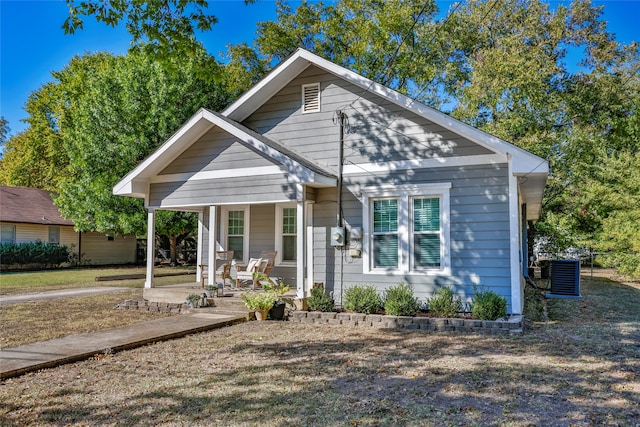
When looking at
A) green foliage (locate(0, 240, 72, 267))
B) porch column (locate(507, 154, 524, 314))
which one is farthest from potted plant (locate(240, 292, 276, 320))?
green foliage (locate(0, 240, 72, 267))

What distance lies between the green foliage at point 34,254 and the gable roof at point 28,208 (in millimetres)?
1435

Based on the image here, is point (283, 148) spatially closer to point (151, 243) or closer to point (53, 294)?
point (151, 243)

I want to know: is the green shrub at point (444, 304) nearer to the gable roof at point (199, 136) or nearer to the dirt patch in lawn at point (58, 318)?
the gable roof at point (199, 136)

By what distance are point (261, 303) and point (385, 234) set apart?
301 centimetres

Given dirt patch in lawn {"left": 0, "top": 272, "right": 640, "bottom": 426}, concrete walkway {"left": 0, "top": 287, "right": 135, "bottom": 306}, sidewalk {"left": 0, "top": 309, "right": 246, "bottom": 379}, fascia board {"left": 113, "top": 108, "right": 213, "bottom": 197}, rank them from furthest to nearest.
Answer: concrete walkway {"left": 0, "top": 287, "right": 135, "bottom": 306} → fascia board {"left": 113, "top": 108, "right": 213, "bottom": 197} → sidewalk {"left": 0, "top": 309, "right": 246, "bottom": 379} → dirt patch in lawn {"left": 0, "top": 272, "right": 640, "bottom": 426}

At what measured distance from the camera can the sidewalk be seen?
5.57 metres

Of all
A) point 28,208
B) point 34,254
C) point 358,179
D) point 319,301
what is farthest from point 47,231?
point 358,179

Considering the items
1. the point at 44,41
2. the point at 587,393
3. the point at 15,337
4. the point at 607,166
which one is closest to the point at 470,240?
the point at 587,393

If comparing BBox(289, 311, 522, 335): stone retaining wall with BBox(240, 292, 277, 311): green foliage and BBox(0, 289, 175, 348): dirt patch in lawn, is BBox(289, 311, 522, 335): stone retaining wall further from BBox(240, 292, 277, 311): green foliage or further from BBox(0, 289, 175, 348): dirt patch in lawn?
BBox(0, 289, 175, 348): dirt patch in lawn

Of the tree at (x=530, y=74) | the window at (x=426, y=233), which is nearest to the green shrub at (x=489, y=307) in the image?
the window at (x=426, y=233)

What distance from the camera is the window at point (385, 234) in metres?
9.52

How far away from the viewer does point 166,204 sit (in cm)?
1081

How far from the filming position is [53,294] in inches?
539

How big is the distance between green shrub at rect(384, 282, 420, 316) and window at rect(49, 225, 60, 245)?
2410cm
